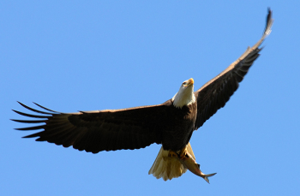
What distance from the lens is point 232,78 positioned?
8.80 metres

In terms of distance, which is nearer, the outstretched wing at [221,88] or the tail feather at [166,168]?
the outstretched wing at [221,88]

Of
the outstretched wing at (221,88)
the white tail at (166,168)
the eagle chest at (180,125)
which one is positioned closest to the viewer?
the eagle chest at (180,125)

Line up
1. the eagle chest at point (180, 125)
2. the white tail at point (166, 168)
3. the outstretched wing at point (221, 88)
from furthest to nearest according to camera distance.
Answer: the white tail at point (166, 168)
the outstretched wing at point (221, 88)
the eagle chest at point (180, 125)

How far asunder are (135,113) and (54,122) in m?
1.39

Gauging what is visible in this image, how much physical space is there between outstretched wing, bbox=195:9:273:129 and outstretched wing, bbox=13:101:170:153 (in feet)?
2.64

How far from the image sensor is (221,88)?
28.9ft

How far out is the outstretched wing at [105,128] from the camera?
831 cm

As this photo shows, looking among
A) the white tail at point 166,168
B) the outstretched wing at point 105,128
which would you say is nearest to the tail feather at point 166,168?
the white tail at point 166,168

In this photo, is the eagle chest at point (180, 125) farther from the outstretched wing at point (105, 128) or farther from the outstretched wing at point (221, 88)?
the outstretched wing at point (221, 88)

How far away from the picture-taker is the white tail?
9.24 metres

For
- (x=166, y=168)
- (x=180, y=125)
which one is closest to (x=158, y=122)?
(x=180, y=125)

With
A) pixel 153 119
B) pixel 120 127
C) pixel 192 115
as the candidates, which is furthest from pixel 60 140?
pixel 192 115

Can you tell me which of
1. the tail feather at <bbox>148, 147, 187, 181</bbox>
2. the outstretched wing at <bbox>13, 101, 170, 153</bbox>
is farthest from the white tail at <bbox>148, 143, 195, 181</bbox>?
the outstretched wing at <bbox>13, 101, 170, 153</bbox>

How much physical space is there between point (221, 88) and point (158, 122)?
4.36ft
